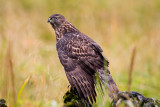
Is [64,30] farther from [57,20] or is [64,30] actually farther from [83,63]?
[83,63]

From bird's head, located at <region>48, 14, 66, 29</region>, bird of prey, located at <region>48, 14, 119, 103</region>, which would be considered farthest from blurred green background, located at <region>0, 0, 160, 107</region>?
bird of prey, located at <region>48, 14, 119, 103</region>

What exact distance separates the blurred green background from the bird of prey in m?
1.35

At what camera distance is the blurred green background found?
7688mm

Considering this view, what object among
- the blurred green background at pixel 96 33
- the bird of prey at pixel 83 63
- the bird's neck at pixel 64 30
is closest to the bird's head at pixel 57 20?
the bird's neck at pixel 64 30

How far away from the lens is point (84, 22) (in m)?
12.0

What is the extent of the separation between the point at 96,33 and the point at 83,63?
21.4 feet

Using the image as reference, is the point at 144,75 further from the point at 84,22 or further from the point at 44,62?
the point at 84,22

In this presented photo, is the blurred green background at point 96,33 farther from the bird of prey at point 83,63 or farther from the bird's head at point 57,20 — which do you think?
the bird of prey at point 83,63

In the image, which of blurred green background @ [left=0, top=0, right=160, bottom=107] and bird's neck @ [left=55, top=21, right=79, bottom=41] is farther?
blurred green background @ [left=0, top=0, right=160, bottom=107]

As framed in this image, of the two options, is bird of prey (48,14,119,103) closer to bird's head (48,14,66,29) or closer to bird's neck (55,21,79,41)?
bird's neck (55,21,79,41)

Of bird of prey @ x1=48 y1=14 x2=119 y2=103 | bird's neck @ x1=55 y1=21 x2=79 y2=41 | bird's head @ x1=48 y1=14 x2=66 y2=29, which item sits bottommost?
bird of prey @ x1=48 y1=14 x2=119 y2=103

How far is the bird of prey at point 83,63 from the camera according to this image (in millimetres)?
4891

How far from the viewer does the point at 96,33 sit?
11.8 metres

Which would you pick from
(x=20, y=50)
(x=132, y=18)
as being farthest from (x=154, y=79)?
(x=132, y=18)
